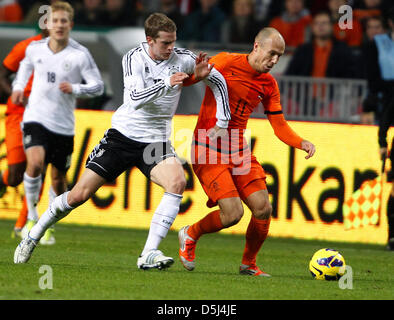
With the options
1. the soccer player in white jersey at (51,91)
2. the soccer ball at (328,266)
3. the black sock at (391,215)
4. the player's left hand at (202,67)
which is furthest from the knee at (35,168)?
the black sock at (391,215)

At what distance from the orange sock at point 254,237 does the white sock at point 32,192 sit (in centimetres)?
299

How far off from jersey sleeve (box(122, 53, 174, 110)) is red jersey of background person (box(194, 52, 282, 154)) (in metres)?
0.72

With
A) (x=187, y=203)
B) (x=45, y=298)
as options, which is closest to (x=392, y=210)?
(x=187, y=203)

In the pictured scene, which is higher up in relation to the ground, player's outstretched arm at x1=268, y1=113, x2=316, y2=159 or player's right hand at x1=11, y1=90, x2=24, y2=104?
player's right hand at x1=11, y1=90, x2=24, y2=104

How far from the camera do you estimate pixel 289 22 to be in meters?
16.1

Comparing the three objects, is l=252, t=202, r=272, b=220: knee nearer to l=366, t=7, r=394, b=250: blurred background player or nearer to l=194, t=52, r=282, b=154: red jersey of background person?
l=194, t=52, r=282, b=154: red jersey of background person

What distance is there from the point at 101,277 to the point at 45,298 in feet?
4.06

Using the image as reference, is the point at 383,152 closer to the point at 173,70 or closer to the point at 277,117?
the point at 277,117

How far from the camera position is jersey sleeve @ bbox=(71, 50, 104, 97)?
33.3 ft

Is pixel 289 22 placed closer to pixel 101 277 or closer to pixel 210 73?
pixel 210 73

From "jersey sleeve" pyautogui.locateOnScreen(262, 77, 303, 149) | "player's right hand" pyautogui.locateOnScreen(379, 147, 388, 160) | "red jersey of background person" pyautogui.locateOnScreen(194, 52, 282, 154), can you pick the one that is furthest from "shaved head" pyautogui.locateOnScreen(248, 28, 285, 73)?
"player's right hand" pyautogui.locateOnScreen(379, 147, 388, 160)

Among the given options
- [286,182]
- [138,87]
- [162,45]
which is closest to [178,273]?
[138,87]

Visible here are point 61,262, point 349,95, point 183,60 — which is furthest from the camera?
point 349,95

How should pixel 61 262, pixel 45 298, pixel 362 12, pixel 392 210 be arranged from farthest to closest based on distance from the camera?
pixel 362 12, pixel 392 210, pixel 61 262, pixel 45 298
